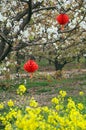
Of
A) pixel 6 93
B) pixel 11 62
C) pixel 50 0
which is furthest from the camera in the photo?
pixel 6 93

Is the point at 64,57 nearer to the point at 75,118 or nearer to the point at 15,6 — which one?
the point at 15,6

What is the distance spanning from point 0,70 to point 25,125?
716 centimetres

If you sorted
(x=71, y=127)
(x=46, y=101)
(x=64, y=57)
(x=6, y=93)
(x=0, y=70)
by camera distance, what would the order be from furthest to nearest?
(x=64, y=57) < (x=6, y=93) < (x=46, y=101) < (x=0, y=70) < (x=71, y=127)

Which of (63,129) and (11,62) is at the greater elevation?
(63,129)

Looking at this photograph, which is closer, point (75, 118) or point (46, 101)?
point (75, 118)

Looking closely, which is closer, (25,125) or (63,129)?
(25,125)

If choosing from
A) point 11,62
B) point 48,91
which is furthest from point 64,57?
point 11,62

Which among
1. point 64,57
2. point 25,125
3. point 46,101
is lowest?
point 64,57

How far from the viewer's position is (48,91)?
72.9 feet

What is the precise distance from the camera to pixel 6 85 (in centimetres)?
839

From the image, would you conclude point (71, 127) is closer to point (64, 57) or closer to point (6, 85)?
point (6, 85)

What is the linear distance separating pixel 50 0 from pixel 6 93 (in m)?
12.9

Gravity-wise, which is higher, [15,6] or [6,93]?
[15,6]

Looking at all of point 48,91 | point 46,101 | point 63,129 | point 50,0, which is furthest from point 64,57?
point 63,129
